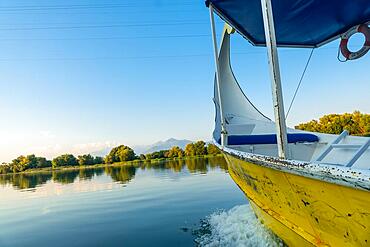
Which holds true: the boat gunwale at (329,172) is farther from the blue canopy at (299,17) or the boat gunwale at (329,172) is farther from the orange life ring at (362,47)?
the orange life ring at (362,47)

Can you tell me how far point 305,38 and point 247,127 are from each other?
2766 millimetres

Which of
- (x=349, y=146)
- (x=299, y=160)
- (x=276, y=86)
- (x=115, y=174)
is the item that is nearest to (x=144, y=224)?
(x=299, y=160)

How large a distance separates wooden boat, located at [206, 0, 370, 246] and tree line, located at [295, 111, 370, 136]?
4535 cm

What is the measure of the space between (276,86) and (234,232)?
488cm

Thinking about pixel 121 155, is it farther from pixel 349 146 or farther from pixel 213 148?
pixel 349 146

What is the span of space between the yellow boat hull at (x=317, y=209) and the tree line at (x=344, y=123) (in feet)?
160

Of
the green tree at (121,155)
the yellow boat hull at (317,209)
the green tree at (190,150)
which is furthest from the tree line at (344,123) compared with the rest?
the green tree at (121,155)

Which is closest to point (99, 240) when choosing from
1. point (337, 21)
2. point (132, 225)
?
point (132, 225)

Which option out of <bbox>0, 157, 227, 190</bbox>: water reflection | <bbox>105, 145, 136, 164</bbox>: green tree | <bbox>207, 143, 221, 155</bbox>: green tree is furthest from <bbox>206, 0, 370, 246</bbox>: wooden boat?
<bbox>105, 145, 136, 164</bbox>: green tree

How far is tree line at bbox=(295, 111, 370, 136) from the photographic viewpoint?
156 feet

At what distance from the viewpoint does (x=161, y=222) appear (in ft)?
28.8

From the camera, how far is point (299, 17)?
5547mm

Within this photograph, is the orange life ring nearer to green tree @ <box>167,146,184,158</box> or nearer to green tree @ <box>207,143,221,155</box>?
green tree @ <box>207,143,221,155</box>

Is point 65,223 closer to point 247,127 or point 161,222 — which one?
point 161,222
